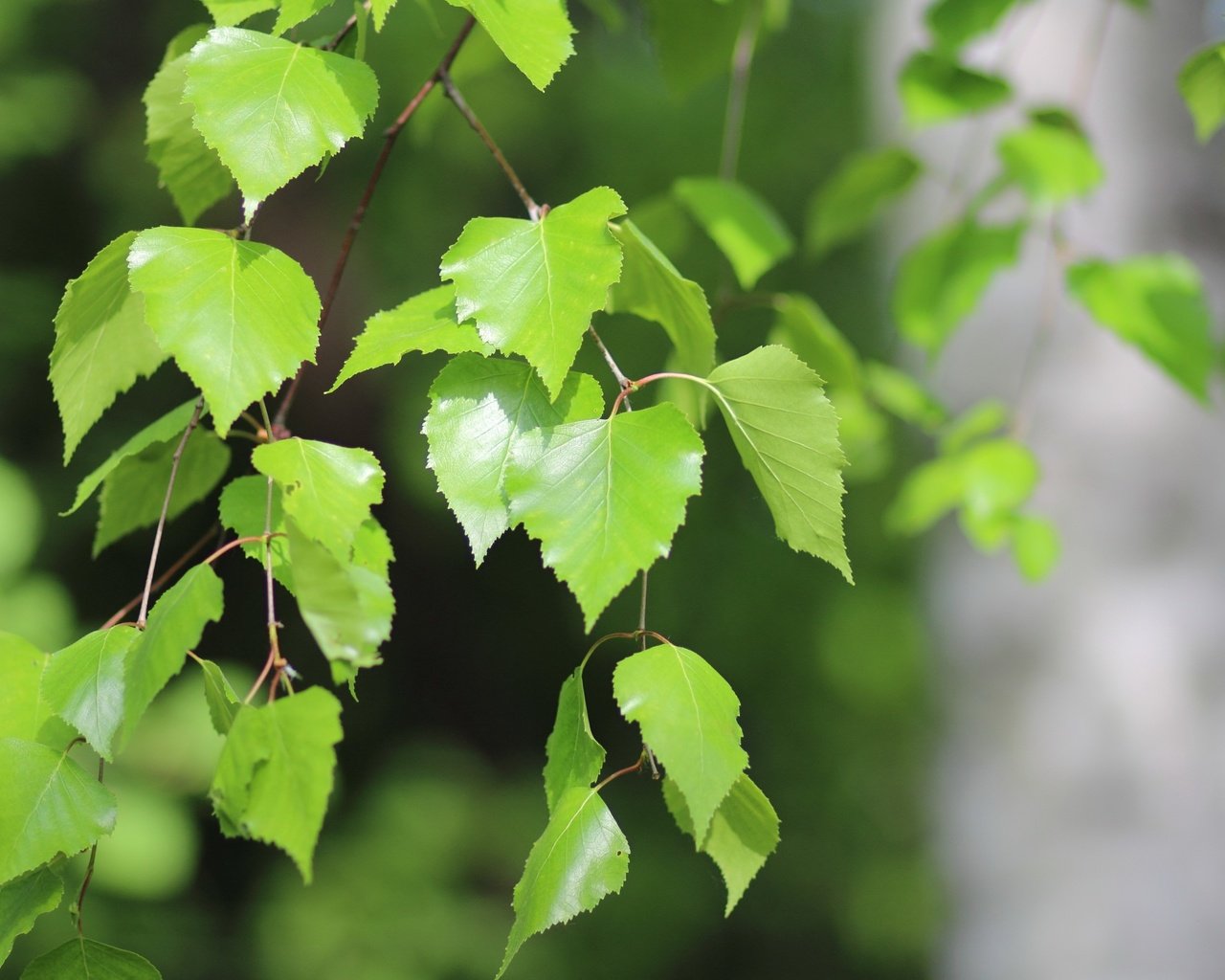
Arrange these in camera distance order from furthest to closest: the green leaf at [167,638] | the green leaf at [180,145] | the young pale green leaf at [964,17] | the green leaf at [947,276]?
1. the green leaf at [947,276]
2. the young pale green leaf at [964,17]
3. the green leaf at [180,145]
4. the green leaf at [167,638]

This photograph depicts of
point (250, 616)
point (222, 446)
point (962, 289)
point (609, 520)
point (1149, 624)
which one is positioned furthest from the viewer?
point (250, 616)

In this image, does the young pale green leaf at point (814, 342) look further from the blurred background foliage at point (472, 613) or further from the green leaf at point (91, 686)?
the blurred background foliage at point (472, 613)

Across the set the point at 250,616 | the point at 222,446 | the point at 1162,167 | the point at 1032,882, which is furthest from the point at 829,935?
the point at 222,446

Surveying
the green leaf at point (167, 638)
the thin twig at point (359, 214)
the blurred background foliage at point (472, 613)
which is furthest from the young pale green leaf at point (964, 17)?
the blurred background foliage at point (472, 613)

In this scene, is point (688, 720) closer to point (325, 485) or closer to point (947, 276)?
point (325, 485)

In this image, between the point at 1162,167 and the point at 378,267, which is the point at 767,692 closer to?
the point at 378,267
